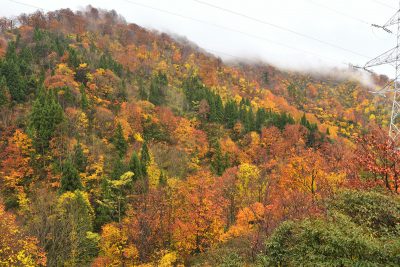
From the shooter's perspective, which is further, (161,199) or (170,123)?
(170,123)

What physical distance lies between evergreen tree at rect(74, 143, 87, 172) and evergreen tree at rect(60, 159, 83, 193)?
500 centimetres

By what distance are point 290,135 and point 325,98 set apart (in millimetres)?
114893

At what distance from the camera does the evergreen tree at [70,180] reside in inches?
1618

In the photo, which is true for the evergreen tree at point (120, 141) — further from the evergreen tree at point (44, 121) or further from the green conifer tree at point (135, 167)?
the evergreen tree at point (44, 121)

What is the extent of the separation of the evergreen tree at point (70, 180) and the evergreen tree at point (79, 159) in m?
5.00

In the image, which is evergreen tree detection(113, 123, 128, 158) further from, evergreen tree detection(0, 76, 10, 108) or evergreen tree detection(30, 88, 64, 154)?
evergreen tree detection(0, 76, 10, 108)

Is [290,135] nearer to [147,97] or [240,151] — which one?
[240,151]

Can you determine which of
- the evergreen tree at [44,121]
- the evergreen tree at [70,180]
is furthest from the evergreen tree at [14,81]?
the evergreen tree at [70,180]

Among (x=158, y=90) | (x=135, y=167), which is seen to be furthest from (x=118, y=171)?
(x=158, y=90)

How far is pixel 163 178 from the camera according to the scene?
47875 millimetres

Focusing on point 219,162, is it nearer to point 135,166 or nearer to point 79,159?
point 135,166

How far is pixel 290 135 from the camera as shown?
74.9 m

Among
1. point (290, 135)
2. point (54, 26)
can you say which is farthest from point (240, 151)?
point (54, 26)

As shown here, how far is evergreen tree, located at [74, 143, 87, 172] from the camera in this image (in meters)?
47.1
